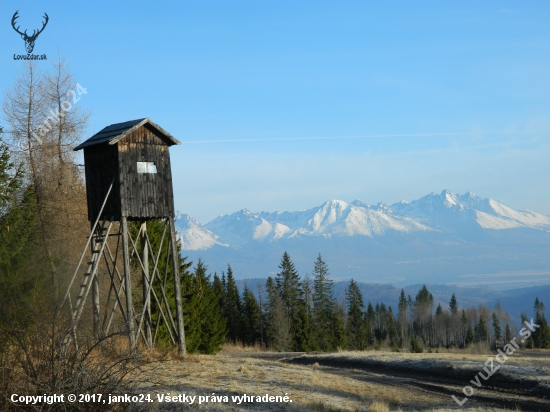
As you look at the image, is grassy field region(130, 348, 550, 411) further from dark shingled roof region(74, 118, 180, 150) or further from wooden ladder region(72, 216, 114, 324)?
dark shingled roof region(74, 118, 180, 150)

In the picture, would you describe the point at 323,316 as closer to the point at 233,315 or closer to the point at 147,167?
the point at 233,315

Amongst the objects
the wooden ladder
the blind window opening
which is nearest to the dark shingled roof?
the blind window opening

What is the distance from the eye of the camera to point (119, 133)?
21.0 meters

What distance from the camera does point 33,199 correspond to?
29.9 metres

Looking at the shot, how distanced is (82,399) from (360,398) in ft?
28.4

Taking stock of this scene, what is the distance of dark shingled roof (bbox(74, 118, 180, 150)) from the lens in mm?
20789

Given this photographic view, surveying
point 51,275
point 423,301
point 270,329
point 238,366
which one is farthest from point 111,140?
point 423,301

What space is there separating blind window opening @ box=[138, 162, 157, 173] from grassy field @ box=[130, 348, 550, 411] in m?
6.75

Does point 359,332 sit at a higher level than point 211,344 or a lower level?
lower

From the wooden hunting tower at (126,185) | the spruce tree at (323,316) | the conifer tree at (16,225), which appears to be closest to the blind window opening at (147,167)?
the wooden hunting tower at (126,185)

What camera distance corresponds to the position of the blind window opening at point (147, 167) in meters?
21.4

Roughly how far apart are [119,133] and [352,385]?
1143 cm

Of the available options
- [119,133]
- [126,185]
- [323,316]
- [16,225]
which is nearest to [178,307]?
[126,185]

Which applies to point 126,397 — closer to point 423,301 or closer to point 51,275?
point 51,275
